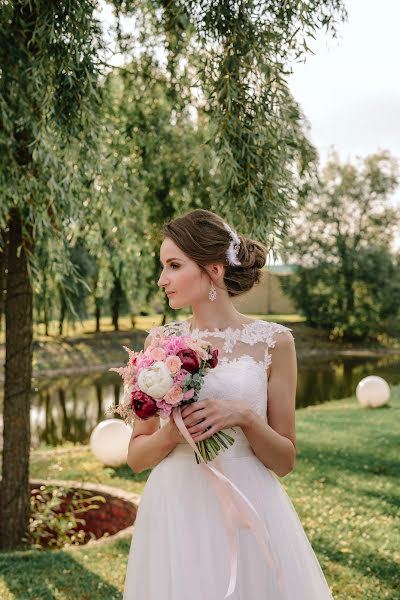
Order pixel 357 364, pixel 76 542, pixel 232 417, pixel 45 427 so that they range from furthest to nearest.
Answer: pixel 357 364 < pixel 45 427 < pixel 76 542 < pixel 232 417

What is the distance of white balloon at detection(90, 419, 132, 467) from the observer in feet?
26.5

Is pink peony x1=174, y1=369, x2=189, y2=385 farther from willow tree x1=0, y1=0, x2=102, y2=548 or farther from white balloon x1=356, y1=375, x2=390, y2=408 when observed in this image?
white balloon x1=356, y1=375, x2=390, y2=408

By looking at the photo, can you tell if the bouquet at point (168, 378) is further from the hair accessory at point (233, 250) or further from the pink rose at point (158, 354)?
the hair accessory at point (233, 250)

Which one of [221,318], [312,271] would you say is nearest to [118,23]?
[221,318]

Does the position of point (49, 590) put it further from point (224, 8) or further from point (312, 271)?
point (312, 271)

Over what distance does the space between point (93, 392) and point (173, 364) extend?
1600cm

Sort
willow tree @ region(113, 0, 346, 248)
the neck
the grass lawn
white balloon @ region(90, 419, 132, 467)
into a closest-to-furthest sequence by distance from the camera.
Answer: the neck
willow tree @ region(113, 0, 346, 248)
the grass lawn
white balloon @ region(90, 419, 132, 467)

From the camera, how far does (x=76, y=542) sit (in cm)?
606

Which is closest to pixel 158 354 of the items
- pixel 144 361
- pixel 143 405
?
pixel 144 361

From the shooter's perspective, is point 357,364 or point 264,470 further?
point 357,364

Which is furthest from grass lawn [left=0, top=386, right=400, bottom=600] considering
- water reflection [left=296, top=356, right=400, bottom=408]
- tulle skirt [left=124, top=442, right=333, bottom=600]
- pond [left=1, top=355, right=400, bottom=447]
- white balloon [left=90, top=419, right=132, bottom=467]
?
water reflection [left=296, top=356, right=400, bottom=408]

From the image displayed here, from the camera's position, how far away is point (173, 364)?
2098 millimetres

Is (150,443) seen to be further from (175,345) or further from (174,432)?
(175,345)

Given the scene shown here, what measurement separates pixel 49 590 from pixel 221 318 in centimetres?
281
